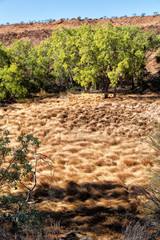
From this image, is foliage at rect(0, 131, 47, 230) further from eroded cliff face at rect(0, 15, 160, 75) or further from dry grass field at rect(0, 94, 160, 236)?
eroded cliff face at rect(0, 15, 160, 75)

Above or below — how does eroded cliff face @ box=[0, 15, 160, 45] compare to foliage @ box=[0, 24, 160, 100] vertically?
above

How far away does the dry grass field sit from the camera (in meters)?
5.02

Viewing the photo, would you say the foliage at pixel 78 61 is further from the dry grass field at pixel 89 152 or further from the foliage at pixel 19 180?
the foliage at pixel 19 180

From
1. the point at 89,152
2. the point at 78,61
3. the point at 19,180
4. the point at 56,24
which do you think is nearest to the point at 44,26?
the point at 56,24

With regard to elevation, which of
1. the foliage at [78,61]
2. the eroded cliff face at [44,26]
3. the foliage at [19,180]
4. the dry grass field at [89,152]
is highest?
the eroded cliff face at [44,26]

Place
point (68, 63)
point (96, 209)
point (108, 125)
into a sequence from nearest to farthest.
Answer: point (96, 209)
point (108, 125)
point (68, 63)

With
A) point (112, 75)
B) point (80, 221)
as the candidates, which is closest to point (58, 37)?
point (112, 75)

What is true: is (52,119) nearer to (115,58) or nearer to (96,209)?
(115,58)

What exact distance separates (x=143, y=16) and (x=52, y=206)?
59085 mm

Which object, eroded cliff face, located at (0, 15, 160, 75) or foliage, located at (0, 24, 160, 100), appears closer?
foliage, located at (0, 24, 160, 100)

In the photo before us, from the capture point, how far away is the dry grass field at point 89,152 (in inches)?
197

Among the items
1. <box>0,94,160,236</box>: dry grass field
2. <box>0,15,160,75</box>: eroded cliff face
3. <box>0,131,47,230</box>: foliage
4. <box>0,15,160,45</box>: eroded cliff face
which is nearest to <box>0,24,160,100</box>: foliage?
<box>0,94,160,236</box>: dry grass field

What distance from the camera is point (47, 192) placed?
19.3ft

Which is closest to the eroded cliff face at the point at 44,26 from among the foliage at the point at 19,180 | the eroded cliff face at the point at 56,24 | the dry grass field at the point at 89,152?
the eroded cliff face at the point at 56,24
